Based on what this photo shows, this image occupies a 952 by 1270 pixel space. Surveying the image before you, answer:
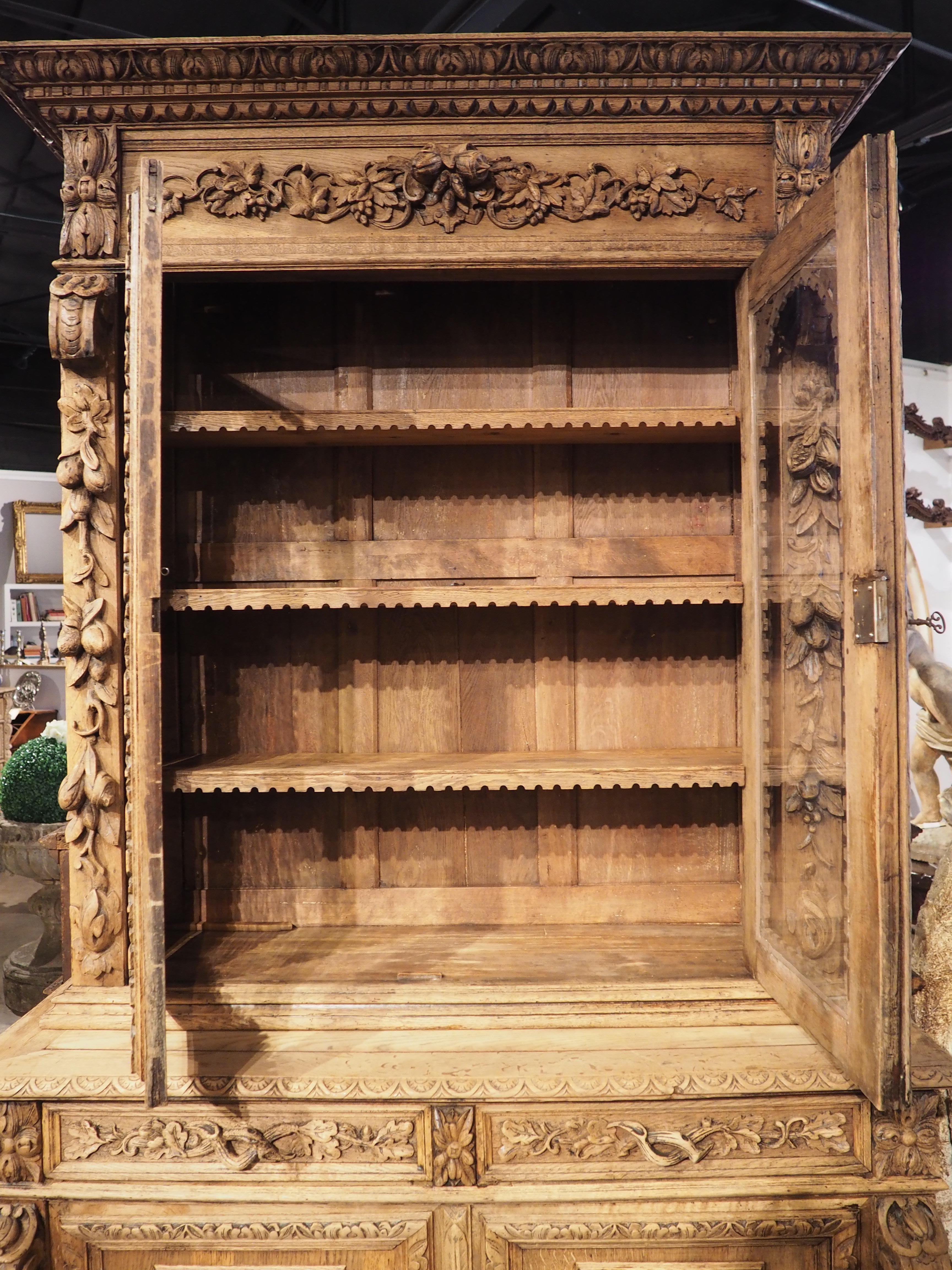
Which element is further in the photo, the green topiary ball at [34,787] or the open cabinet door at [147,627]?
the green topiary ball at [34,787]

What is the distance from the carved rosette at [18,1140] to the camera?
1.44m

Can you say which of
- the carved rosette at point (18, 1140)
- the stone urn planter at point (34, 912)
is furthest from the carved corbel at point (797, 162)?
the stone urn planter at point (34, 912)

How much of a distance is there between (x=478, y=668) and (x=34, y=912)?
7.59 ft

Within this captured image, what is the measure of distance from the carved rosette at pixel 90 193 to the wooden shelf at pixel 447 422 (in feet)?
1.09

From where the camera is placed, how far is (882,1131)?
56.6 inches

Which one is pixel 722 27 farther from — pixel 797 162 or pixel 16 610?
pixel 16 610

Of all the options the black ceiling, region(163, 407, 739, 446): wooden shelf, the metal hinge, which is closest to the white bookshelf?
the black ceiling

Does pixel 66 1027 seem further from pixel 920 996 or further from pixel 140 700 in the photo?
pixel 920 996

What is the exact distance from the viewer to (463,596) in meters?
1.70

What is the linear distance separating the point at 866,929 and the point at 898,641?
0.43 metres

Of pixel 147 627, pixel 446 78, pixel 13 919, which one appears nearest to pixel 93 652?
pixel 147 627

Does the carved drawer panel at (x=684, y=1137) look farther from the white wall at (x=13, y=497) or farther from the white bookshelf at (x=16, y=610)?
the white bookshelf at (x=16, y=610)

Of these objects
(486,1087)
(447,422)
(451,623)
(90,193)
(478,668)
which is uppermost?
(90,193)

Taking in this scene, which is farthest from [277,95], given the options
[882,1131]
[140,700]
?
A: [882,1131]
